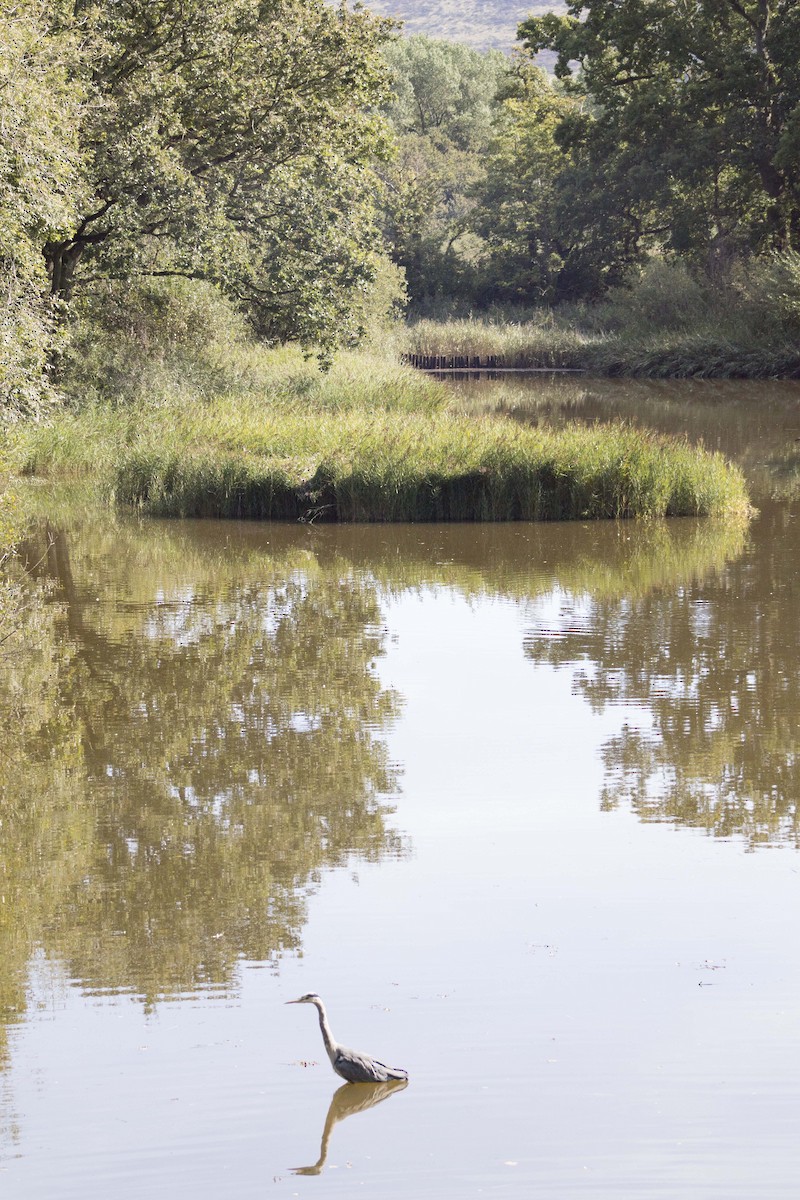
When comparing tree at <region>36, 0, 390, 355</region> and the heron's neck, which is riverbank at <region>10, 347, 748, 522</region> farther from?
the heron's neck

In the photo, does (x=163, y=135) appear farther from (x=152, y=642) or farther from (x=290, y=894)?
(x=290, y=894)

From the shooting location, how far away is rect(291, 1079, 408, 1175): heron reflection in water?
4.62m

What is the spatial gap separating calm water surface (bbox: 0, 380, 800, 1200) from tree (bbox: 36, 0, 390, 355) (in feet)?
41.5

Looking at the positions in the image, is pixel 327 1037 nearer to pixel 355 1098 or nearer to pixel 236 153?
pixel 355 1098

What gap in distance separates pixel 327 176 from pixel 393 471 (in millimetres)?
10372

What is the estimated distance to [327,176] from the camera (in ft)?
87.4

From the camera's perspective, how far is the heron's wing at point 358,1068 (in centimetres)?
466

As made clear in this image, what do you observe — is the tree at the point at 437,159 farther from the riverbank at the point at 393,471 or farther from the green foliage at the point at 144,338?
the riverbank at the point at 393,471

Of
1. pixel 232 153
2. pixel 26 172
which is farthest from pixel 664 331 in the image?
pixel 26 172

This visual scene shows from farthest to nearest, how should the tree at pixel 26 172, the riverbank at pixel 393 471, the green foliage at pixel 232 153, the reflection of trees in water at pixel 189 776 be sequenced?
the green foliage at pixel 232 153 < the riverbank at pixel 393 471 < the tree at pixel 26 172 < the reflection of trees in water at pixel 189 776

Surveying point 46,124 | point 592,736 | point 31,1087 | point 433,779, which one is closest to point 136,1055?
point 31,1087

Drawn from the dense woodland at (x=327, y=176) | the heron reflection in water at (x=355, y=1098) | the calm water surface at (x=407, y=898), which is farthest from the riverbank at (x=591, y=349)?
the heron reflection in water at (x=355, y=1098)

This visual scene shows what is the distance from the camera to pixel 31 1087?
15.8 ft

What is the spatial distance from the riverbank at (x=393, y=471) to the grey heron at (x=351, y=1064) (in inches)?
524
